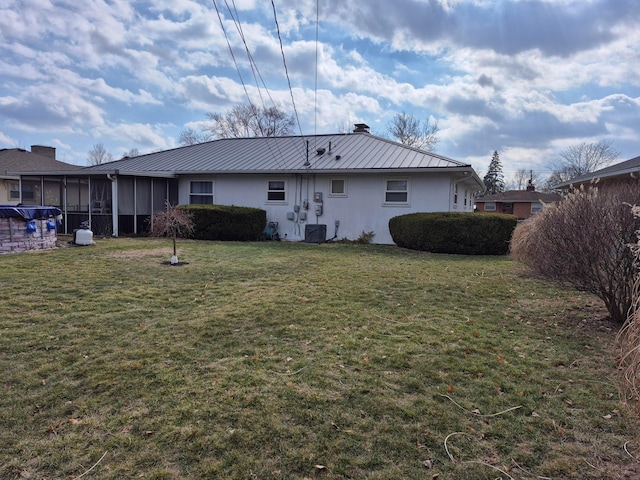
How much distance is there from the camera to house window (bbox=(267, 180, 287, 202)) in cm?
1543

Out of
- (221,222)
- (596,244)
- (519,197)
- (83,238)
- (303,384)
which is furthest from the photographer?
(519,197)

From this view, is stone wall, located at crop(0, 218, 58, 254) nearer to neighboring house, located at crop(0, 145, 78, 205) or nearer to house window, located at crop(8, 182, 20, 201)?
neighboring house, located at crop(0, 145, 78, 205)

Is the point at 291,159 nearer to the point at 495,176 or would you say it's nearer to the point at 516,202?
the point at 516,202

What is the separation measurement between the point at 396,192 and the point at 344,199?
1.91 m

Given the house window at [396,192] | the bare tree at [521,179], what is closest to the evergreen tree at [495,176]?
the bare tree at [521,179]

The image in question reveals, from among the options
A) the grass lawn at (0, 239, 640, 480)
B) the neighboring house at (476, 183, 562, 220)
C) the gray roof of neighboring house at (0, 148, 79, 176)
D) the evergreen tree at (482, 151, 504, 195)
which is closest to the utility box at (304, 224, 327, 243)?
the grass lawn at (0, 239, 640, 480)

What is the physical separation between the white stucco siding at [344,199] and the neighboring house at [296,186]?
0.03m

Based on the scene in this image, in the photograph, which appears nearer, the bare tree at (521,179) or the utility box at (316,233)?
the utility box at (316,233)

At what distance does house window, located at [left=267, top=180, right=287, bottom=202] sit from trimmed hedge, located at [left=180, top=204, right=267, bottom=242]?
58.9 inches

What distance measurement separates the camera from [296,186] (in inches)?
598

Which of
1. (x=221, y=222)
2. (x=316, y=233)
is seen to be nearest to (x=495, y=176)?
(x=316, y=233)

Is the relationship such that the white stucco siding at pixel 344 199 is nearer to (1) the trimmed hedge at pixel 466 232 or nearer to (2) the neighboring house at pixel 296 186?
(2) the neighboring house at pixel 296 186

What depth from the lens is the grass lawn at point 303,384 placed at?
93.5 inches

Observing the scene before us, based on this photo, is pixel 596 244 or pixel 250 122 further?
pixel 250 122
